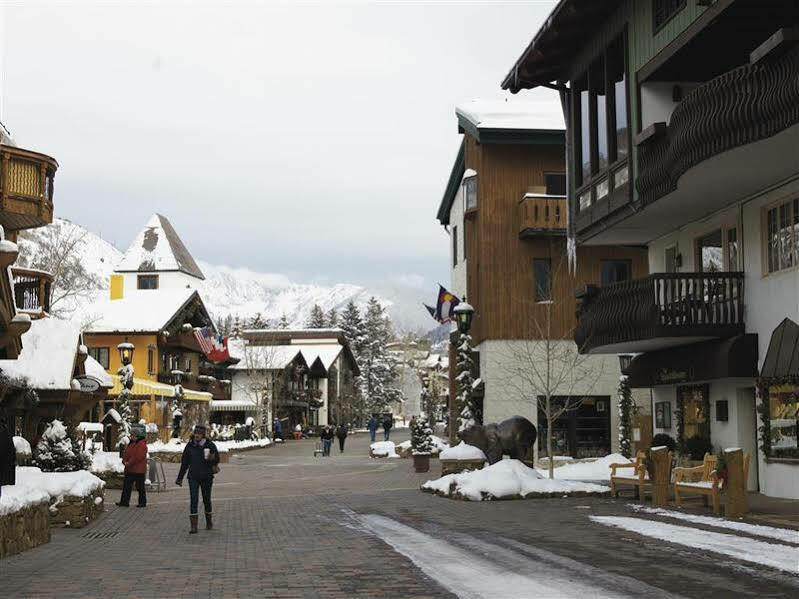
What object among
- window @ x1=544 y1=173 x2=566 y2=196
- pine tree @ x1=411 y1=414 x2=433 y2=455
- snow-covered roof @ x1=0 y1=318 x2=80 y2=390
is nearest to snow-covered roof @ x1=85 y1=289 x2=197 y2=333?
snow-covered roof @ x1=0 y1=318 x2=80 y2=390

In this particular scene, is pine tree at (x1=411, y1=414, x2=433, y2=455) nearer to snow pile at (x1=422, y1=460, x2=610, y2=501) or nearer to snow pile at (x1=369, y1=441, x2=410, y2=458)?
snow pile at (x1=369, y1=441, x2=410, y2=458)

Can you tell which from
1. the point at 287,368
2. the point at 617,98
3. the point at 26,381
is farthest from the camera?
the point at 287,368

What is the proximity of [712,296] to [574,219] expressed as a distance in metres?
5.58

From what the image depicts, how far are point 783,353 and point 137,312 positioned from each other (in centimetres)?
5587

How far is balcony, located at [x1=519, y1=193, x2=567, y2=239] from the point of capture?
123 ft

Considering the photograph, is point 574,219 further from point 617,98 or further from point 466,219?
point 466,219

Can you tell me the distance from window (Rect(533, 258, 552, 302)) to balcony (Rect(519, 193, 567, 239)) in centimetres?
120

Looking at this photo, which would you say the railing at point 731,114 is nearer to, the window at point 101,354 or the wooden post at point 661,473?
the wooden post at point 661,473

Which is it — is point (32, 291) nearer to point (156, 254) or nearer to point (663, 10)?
point (663, 10)

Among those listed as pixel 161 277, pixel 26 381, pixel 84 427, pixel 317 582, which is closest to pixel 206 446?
pixel 317 582

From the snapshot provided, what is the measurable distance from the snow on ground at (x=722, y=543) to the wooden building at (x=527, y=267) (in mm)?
21802

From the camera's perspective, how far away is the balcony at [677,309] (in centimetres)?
2186

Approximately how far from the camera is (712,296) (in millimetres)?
22172

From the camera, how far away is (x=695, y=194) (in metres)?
21.2
